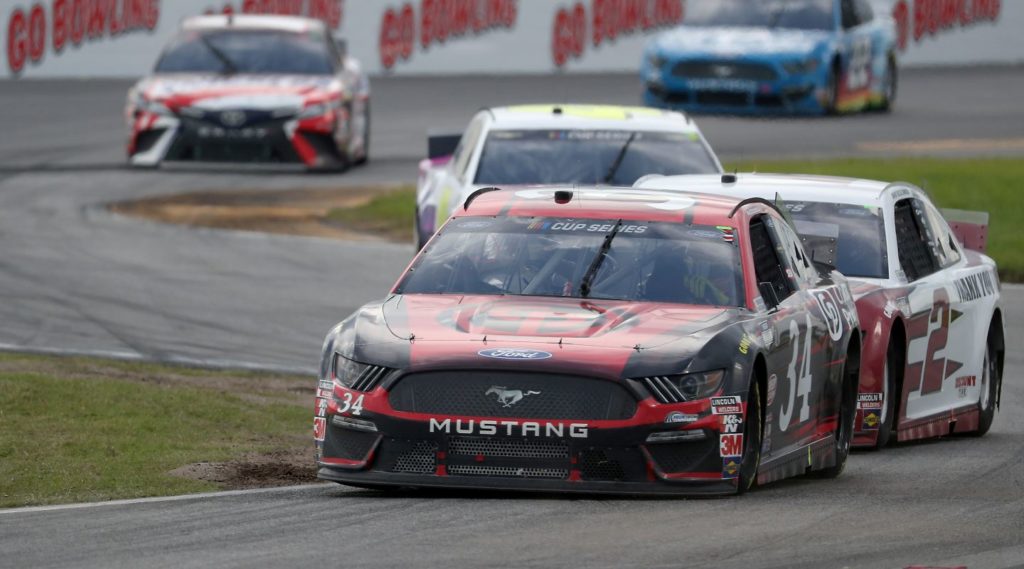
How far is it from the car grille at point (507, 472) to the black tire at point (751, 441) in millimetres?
719

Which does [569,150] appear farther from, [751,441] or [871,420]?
[751,441]

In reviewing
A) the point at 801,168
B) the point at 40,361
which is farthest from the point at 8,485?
the point at 801,168

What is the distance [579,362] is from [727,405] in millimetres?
588

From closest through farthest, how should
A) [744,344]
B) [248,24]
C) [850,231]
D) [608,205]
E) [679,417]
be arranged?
[679,417]
[744,344]
[608,205]
[850,231]
[248,24]

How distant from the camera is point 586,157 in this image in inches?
646

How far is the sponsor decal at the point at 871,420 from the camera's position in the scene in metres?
11.7

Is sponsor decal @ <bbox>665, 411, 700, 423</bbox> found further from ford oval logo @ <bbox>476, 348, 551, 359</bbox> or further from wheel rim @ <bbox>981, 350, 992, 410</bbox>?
wheel rim @ <bbox>981, 350, 992, 410</bbox>

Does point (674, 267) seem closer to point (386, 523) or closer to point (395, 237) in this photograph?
point (386, 523)

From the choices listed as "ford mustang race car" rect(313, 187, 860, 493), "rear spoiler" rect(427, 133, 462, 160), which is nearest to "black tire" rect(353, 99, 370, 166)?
"rear spoiler" rect(427, 133, 462, 160)

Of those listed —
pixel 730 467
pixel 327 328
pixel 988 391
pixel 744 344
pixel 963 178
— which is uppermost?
pixel 744 344

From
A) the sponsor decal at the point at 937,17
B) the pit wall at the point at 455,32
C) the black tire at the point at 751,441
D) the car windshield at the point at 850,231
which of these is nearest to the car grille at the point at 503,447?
the black tire at the point at 751,441

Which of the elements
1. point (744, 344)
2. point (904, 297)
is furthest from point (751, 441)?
point (904, 297)

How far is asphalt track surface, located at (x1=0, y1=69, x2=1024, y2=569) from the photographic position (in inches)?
303

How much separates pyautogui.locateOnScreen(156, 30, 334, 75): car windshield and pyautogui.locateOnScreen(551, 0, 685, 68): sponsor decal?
11.9m
